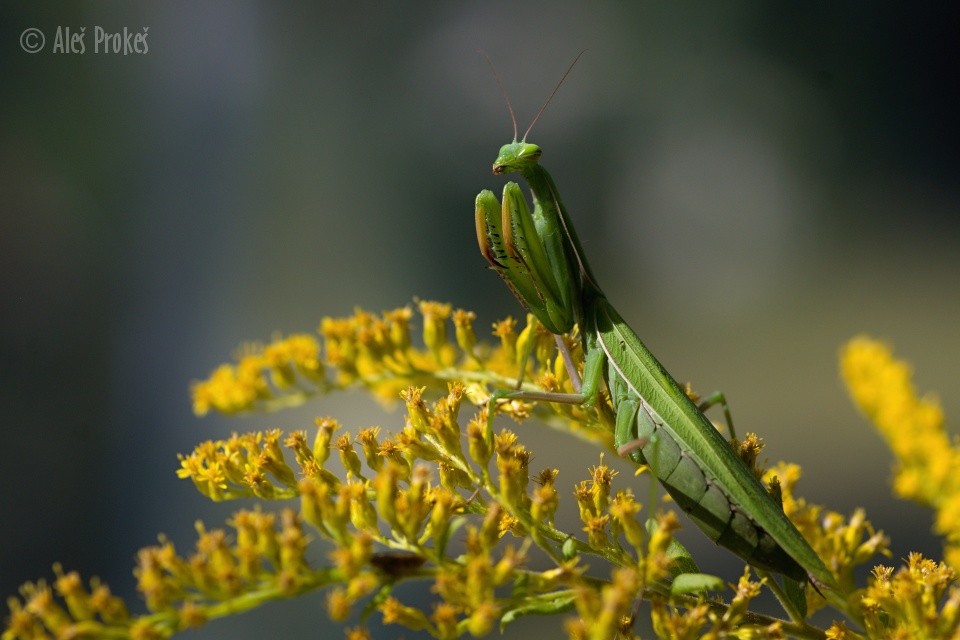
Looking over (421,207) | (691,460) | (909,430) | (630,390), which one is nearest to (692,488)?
(691,460)

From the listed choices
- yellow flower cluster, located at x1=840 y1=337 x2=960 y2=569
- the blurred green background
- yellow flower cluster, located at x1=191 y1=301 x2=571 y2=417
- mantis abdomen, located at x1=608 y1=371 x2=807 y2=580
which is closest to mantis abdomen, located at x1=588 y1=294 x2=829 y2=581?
mantis abdomen, located at x1=608 y1=371 x2=807 y2=580

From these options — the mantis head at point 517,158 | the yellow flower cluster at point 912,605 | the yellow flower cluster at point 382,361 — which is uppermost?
the mantis head at point 517,158

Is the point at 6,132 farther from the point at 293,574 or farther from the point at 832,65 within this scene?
the point at 832,65

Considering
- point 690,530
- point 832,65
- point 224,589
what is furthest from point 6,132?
point 832,65

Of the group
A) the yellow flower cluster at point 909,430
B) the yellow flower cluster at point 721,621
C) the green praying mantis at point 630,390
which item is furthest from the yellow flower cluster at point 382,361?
the yellow flower cluster at point 909,430

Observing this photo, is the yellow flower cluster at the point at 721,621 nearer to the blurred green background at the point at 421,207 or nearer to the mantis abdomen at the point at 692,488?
the mantis abdomen at the point at 692,488
